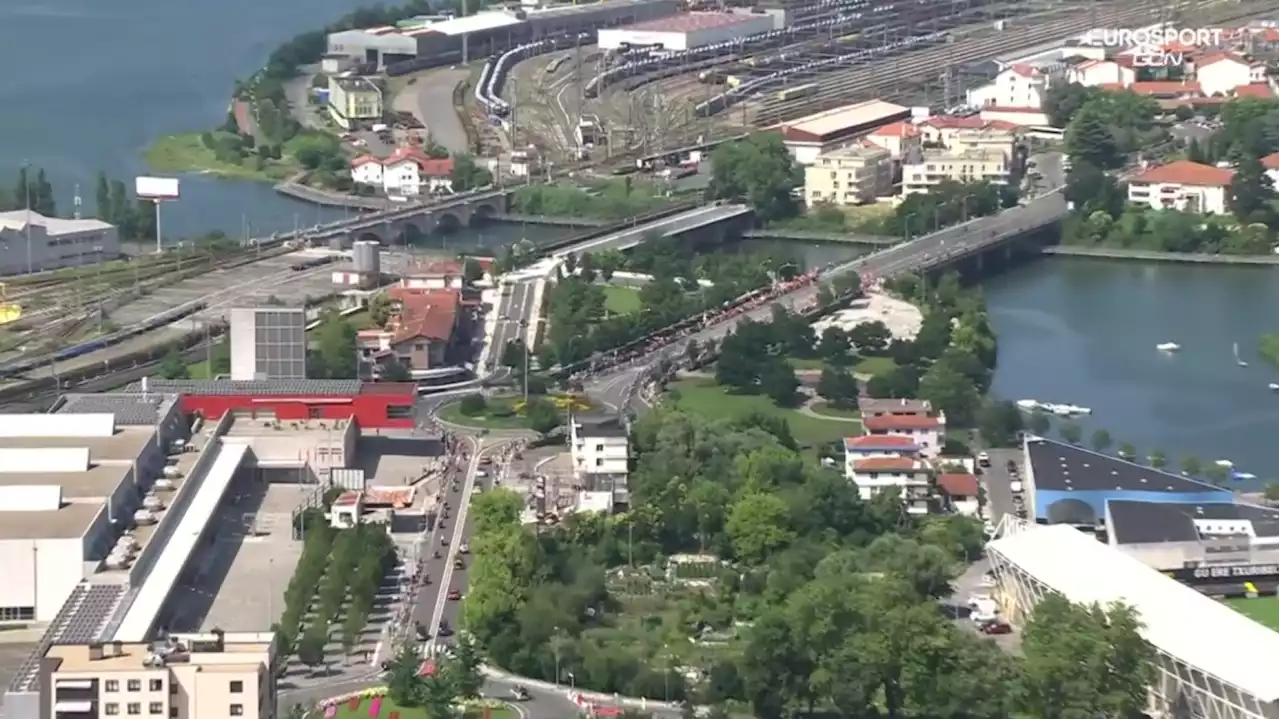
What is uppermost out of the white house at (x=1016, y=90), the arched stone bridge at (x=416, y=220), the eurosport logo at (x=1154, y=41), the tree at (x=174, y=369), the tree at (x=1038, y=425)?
the eurosport logo at (x=1154, y=41)

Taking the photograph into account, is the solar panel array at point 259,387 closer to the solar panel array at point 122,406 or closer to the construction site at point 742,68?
the solar panel array at point 122,406

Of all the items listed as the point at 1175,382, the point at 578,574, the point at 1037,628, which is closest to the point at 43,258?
the point at 1175,382

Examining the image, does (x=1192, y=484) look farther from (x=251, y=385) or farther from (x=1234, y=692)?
(x=251, y=385)

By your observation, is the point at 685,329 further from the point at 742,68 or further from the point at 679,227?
the point at 742,68

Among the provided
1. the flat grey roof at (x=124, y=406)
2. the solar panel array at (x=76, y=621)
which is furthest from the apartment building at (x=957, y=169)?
the solar panel array at (x=76, y=621)

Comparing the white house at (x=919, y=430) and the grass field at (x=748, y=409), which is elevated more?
the white house at (x=919, y=430)

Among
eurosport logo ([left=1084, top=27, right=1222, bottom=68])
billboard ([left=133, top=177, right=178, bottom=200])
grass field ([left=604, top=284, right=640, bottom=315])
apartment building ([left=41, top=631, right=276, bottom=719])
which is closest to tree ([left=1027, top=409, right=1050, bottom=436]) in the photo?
grass field ([left=604, top=284, right=640, bottom=315])
